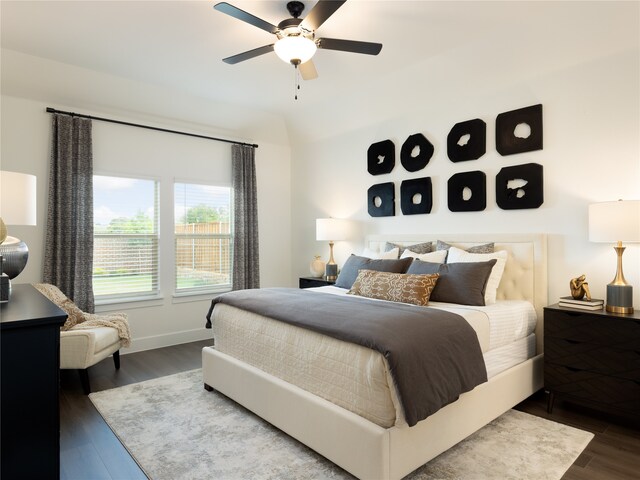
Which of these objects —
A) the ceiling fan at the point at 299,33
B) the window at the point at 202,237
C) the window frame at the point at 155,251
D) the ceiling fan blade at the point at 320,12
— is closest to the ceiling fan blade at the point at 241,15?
the ceiling fan at the point at 299,33

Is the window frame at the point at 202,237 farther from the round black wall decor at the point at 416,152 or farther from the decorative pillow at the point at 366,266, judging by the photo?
the round black wall decor at the point at 416,152

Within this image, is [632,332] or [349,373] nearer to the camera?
[349,373]

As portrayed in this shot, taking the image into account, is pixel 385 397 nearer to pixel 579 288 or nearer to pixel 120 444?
pixel 120 444

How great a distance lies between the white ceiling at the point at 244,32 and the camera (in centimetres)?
284

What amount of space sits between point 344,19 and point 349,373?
2539 mm

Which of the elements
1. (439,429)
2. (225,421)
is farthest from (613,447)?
(225,421)

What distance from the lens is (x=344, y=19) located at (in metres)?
3.00

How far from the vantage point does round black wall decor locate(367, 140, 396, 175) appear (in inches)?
179

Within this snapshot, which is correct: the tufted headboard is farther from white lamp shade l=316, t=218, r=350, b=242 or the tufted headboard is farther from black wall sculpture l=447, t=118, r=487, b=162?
white lamp shade l=316, t=218, r=350, b=242

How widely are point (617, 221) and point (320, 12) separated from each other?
7.75ft

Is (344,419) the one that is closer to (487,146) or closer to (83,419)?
(83,419)

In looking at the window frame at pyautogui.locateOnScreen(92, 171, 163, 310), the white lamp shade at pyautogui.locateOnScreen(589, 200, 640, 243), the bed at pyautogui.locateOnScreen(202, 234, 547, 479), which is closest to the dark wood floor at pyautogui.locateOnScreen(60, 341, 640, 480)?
the bed at pyautogui.locateOnScreen(202, 234, 547, 479)

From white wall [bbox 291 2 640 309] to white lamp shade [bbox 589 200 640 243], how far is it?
38cm

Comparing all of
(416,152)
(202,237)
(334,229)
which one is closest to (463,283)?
(416,152)
